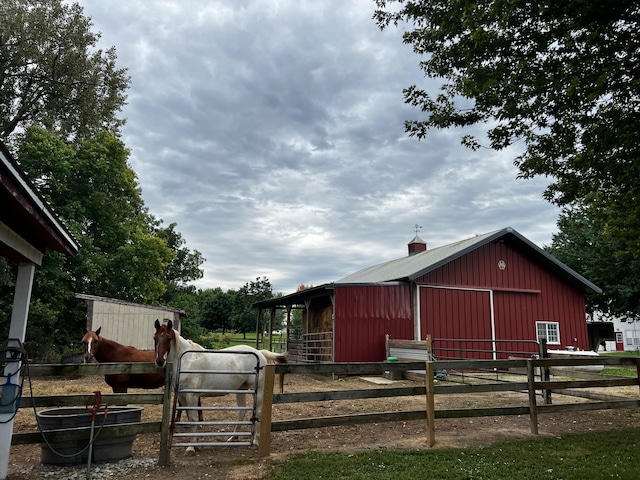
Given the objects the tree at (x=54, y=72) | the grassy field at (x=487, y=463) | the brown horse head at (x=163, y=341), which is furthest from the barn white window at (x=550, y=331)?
the tree at (x=54, y=72)

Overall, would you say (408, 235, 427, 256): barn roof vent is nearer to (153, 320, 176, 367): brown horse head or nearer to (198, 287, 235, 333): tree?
(153, 320, 176, 367): brown horse head

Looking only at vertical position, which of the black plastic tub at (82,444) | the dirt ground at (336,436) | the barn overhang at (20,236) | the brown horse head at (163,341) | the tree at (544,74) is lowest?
the dirt ground at (336,436)

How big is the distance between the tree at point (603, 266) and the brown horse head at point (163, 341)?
28.0 m

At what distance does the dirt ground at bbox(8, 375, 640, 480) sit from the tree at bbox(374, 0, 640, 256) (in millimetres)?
4546

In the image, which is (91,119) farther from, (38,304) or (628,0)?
(628,0)

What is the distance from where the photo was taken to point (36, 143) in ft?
65.2

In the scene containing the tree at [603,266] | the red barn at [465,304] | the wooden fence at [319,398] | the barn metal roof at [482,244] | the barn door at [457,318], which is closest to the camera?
the wooden fence at [319,398]

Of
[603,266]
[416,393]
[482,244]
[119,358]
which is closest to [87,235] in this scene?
[119,358]

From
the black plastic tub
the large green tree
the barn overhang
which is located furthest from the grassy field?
the large green tree

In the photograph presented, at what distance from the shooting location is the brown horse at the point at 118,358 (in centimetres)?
730

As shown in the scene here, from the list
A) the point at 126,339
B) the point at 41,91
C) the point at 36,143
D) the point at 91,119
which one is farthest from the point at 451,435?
the point at 41,91

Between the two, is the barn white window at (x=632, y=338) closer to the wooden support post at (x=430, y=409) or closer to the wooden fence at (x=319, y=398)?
the wooden fence at (x=319, y=398)

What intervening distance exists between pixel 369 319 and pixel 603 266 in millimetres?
23257

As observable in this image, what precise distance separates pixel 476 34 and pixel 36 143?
19.9 metres
